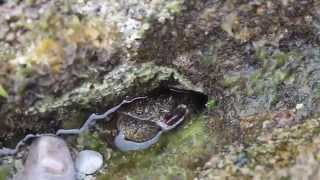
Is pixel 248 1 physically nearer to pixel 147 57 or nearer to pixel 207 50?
pixel 207 50

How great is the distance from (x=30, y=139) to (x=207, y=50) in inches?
42.2

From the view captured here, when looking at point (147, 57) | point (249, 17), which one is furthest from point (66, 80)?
point (249, 17)

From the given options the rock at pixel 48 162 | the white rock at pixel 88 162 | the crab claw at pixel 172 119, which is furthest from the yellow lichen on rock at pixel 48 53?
the crab claw at pixel 172 119

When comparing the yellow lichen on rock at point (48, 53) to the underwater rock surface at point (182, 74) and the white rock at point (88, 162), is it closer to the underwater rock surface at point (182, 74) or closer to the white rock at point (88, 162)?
the underwater rock surface at point (182, 74)

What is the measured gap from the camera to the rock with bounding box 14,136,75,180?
262 cm

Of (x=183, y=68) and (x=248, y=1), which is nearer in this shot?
(x=248, y=1)

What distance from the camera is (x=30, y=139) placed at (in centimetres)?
279

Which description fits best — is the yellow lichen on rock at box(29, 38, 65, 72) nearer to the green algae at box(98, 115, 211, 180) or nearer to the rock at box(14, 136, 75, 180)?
the rock at box(14, 136, 75, 180)

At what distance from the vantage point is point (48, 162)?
2631mm

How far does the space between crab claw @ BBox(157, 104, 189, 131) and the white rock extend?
40 centimetres

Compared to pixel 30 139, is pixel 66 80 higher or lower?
higher

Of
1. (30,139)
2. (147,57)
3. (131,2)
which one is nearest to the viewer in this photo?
(131,2)

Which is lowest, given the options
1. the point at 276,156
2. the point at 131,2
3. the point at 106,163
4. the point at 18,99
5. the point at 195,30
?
the point at 106,163

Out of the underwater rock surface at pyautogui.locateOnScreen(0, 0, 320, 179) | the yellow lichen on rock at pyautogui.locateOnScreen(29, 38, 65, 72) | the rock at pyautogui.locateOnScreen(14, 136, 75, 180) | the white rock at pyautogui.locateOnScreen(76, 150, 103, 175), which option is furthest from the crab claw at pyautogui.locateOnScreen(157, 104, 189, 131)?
the yellow lichen on rock at pyautogui.locateOnScreen(29, 38, 65, 72)
